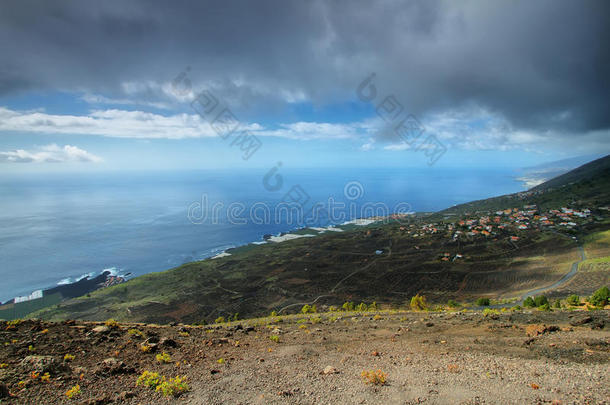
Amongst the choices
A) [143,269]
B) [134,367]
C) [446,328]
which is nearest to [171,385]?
[134,367]

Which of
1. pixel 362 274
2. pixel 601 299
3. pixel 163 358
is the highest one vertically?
pixel 163 358

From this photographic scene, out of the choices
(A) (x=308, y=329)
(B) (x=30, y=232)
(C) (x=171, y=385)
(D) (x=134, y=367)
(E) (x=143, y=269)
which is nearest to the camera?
(C) (x=171, y=385)

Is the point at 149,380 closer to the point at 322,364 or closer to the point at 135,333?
the point at 135,333

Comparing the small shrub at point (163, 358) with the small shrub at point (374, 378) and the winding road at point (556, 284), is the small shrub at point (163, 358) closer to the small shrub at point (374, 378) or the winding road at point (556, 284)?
the small shrub at point (374, 378)

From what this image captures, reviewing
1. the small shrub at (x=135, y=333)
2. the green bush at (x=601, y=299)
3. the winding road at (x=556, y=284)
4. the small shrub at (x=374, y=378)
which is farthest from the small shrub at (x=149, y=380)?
the winding road at (x=556, y=284)

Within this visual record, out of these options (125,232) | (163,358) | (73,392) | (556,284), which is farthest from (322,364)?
(125,232)

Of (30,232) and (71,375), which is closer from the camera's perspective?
(71,375)

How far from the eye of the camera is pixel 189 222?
139250mm

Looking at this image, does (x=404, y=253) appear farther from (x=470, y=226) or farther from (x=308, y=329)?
(x=308, y=329)

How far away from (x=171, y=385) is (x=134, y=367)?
2.25m
